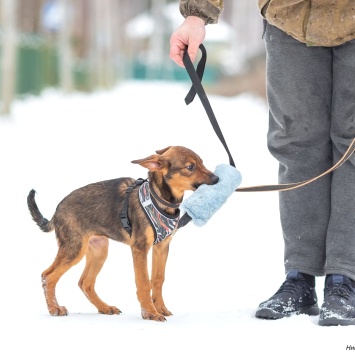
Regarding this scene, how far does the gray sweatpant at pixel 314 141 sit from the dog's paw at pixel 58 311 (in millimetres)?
1044

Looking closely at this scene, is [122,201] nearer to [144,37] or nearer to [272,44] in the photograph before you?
[272,44]

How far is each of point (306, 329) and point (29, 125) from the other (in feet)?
55.3

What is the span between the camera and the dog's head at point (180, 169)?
4094 millimetres

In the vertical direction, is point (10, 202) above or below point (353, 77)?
below

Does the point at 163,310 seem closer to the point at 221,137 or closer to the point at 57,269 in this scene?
the point at 57,269

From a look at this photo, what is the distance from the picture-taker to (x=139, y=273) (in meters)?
4.14

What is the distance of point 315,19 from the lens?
4016 millimetres

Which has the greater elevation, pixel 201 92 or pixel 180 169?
pixel 201 92

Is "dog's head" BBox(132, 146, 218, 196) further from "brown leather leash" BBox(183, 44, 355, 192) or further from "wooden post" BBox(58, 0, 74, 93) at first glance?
"wooden post" BBox(58, 0, 74, 93)

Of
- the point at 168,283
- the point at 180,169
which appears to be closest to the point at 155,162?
the point at 180,169

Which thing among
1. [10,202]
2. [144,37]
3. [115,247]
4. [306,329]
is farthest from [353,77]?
[144,37]

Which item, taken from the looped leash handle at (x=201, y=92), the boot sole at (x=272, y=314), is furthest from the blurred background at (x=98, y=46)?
the boot sole at (x=272, y=314)

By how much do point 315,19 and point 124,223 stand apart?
1206 millimetres

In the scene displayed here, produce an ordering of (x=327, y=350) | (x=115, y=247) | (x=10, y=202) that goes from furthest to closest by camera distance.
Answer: (x=10, y=202), (x=115, y=247), (x=327, y=350)
